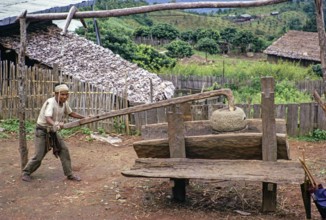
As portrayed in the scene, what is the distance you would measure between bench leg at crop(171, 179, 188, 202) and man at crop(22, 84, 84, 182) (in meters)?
1.90

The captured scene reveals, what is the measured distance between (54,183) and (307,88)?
1363 centimetres

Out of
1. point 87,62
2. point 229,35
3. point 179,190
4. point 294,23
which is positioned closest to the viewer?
point 179,190

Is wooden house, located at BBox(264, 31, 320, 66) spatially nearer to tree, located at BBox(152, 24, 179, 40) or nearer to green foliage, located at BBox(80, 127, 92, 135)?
tree, located at BBox(152, 24, 179, 40)

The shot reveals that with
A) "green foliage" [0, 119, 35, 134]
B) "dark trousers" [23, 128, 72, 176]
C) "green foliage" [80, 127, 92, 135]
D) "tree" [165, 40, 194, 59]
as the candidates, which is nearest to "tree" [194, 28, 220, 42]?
"tree" [165, 40, 194, 59]

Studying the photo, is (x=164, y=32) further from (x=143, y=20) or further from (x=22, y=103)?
(x=22, y=103)

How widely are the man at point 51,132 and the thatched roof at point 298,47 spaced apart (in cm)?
2355

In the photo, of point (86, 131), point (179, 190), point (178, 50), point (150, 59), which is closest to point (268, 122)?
point (179, 190)

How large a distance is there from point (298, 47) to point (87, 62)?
754 inches

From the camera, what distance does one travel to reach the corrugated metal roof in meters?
14.1

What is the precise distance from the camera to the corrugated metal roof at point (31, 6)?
556 inches

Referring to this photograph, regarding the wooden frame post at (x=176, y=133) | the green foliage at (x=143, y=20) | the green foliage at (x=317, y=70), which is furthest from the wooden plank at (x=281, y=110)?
the green foliage at (x=143, y=20)

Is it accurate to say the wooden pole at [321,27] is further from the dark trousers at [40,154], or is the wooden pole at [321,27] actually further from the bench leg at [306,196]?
the dark trousers at [40,154]

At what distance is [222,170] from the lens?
5.60 m

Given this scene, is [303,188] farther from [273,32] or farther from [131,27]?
[273,32]
